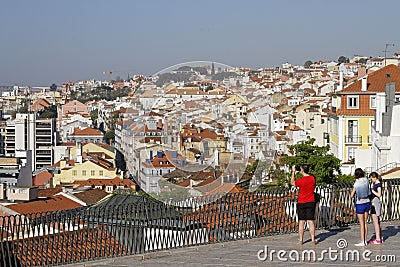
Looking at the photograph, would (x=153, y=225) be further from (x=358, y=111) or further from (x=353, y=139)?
(x=358, y=111)

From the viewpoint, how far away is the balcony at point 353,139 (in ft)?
146

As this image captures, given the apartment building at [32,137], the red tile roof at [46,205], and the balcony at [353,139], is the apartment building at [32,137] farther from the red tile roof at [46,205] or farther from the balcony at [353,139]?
the red tile roof at [46,205]

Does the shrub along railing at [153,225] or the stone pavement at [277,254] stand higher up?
the shrub along railing at [153,225]

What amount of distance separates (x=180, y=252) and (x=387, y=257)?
8.24 ft

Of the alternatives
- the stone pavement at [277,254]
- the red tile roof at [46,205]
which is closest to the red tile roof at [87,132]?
the red tile roof at [46,205]

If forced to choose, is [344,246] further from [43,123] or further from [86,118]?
[86,118]

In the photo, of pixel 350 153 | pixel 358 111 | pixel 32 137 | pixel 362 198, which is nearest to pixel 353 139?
pixel 350 153

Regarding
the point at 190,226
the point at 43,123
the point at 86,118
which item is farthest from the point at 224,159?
the point at 86,118

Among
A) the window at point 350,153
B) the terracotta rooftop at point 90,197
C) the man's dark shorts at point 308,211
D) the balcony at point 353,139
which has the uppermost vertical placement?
the balcony at point 353,139

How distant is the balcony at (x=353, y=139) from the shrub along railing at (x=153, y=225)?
32140 mm

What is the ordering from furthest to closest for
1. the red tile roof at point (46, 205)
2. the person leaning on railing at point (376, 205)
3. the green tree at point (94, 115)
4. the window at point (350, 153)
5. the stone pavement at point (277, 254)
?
the green tree at point (94, 115), the window at point (350, 153), the red tile roof at point (46, 205), the person leaning on railing at point (376, 205), the stone pavement at point (277, 254)

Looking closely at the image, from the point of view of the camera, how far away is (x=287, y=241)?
11.3 m

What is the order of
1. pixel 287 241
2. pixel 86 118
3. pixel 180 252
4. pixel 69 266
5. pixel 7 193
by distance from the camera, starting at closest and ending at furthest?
pixel 69 266 < pixel 180 252 < pixel 287 241 < pixel 7 193 < pixel 86 118

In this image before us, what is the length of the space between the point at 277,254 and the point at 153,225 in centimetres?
173
